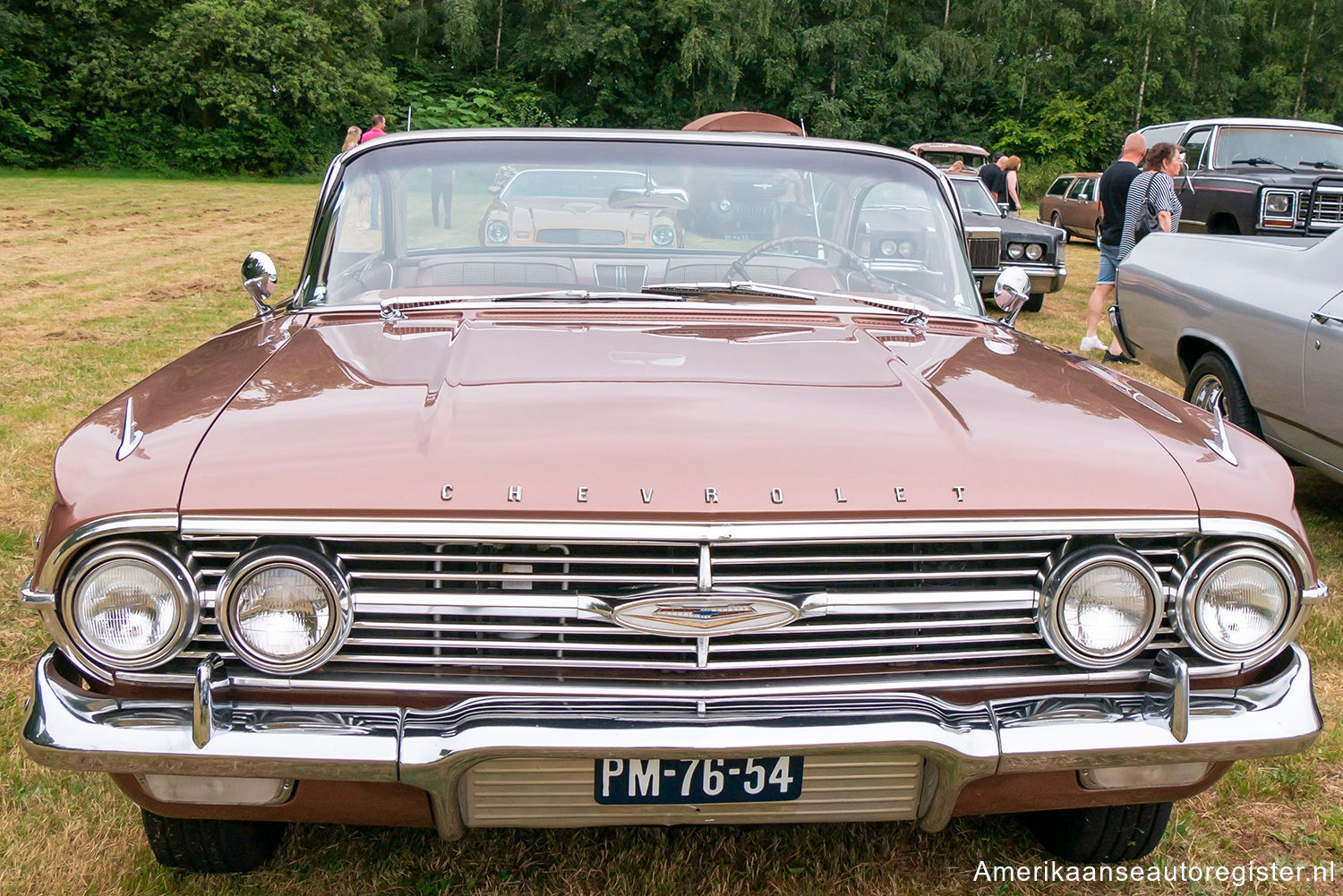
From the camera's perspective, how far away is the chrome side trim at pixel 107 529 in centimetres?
182

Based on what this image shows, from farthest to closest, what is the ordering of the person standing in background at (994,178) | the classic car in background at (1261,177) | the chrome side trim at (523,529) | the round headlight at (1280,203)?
the person standing in background at (994,178), the round headlight at (1280,203), the classic car in background at (1261,177), the chrome side trim at (523,529)

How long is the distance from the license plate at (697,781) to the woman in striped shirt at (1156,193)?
703 centimetres

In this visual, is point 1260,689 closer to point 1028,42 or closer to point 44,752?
point 44,752

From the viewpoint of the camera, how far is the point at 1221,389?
5117 millimetres

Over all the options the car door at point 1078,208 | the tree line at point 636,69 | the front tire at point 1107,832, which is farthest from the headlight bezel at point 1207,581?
the tree line at point 636,69

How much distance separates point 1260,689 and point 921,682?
67 centimetres

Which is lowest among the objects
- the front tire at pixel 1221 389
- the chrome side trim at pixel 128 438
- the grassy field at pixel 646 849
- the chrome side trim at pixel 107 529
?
the grassy field at pixel 646 849

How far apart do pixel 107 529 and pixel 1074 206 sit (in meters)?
19.9

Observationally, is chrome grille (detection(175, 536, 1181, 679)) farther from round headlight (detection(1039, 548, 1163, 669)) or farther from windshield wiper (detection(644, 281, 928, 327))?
windshield wiper (detection(644, 281, 928, 327))

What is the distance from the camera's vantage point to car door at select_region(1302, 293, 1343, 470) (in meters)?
4.19

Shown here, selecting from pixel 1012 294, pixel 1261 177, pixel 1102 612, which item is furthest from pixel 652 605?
pixel 1261 177

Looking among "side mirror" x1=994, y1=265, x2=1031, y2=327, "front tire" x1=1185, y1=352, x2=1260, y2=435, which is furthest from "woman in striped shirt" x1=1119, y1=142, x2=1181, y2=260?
"side mirror" x1=994, y1=265, x2=1031, y2=327

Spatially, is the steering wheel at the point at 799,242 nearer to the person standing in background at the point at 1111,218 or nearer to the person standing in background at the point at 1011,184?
the person standing in background at the point at 1111,218

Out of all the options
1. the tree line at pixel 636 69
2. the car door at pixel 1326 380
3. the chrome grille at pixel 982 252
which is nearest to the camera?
the chrome grille at pixel 982 252
